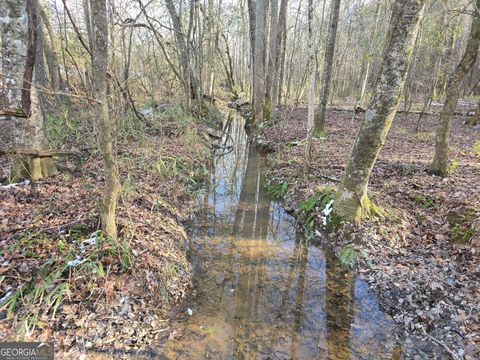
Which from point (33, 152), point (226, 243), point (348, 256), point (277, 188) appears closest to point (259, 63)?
point (277, 188)

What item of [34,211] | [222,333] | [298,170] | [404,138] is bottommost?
[222,333]

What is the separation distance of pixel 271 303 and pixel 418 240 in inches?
126

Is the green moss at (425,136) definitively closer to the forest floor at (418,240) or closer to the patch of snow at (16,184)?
the forest floor at (418,240)

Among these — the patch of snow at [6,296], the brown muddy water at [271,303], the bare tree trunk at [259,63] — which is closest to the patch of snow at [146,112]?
the bare tree trunk at [259,63]

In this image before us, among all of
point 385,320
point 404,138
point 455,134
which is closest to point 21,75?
point 385,320

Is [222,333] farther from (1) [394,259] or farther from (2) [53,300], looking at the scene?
(1) [394,259]

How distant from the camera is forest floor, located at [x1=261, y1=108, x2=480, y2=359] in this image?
3932 mm

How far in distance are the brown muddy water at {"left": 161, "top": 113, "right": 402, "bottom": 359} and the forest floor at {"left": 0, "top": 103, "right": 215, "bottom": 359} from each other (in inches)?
16.9

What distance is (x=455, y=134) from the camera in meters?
13.0

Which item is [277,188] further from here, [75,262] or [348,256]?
[75,262]

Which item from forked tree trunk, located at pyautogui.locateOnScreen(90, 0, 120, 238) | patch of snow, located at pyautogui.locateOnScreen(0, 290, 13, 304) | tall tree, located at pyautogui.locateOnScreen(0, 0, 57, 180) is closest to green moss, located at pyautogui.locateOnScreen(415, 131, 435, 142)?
forked tree trunk, located at pyautogui.locateOnScreen(90, 0, 120, 238)

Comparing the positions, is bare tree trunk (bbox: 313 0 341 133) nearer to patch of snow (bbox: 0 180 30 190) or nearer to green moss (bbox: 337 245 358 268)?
green moss (bbox: 337 245 358 268)

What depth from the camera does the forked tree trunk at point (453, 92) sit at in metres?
6.52

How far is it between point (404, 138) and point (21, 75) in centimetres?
1315
